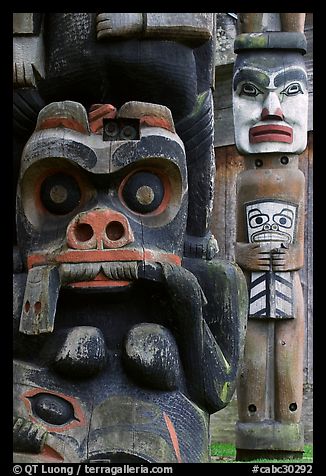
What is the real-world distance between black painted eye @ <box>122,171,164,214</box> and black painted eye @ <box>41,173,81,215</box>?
18 centimetres

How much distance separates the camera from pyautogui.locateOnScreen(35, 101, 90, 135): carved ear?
3.13m

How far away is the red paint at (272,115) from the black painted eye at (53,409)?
289 centimetres

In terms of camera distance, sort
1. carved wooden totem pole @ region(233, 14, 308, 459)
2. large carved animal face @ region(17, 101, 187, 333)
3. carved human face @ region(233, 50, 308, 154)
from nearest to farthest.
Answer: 1. large carved animal face @ region(17, 101, 187, 333)
2. carved wooden totem pole @ region(233, 14, 308, 459)
3. carved human face @ region(233, 50, 308, 154)

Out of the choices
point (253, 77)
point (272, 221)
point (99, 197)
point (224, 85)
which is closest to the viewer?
point (99, 197)

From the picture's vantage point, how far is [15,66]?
326cm

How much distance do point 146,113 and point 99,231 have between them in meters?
0.47

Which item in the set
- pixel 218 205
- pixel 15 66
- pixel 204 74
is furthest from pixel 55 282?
pixel 218 205

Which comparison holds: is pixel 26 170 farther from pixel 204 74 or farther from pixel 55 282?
pixel 204 74

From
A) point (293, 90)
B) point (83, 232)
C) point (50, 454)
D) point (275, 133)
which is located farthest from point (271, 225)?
point (50, 454)

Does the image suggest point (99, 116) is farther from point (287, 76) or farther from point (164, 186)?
point (287, 76)

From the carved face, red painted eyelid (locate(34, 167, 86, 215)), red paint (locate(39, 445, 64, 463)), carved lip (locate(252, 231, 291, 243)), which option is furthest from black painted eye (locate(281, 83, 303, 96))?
red paint (locate(39, 445, 64, 463))

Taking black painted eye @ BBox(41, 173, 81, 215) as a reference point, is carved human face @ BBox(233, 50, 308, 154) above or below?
above

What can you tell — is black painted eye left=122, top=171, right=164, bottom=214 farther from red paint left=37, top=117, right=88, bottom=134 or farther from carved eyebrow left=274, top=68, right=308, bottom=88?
carved eyebrow left=274, top=68, right=308, bottom=88

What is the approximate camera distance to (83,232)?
303cm
